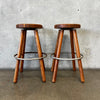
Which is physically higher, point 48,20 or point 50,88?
point 48,20

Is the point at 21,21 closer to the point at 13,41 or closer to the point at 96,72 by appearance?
the point at 13,41

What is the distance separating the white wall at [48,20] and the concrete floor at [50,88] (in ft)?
1.16

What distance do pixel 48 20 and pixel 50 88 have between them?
0.94 m

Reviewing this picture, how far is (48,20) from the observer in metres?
1.56

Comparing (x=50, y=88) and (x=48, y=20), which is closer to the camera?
(x=50, y=88)

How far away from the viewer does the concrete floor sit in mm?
961

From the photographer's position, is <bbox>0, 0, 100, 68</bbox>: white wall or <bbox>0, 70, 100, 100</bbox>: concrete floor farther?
<bbox>0, 0, 100, 68</bbox>: white wall

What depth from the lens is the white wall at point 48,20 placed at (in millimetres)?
1534

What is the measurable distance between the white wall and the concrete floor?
35 centimetres

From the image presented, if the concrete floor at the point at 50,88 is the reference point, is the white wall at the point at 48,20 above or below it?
above

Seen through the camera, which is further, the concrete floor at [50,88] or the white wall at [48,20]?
the white wall at [48,20]

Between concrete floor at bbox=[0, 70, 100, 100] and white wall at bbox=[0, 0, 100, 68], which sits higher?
white wall at bbox=[0, 0, 100, 68]

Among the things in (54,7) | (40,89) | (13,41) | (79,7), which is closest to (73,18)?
(79,7)

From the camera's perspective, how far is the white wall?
1.53m
